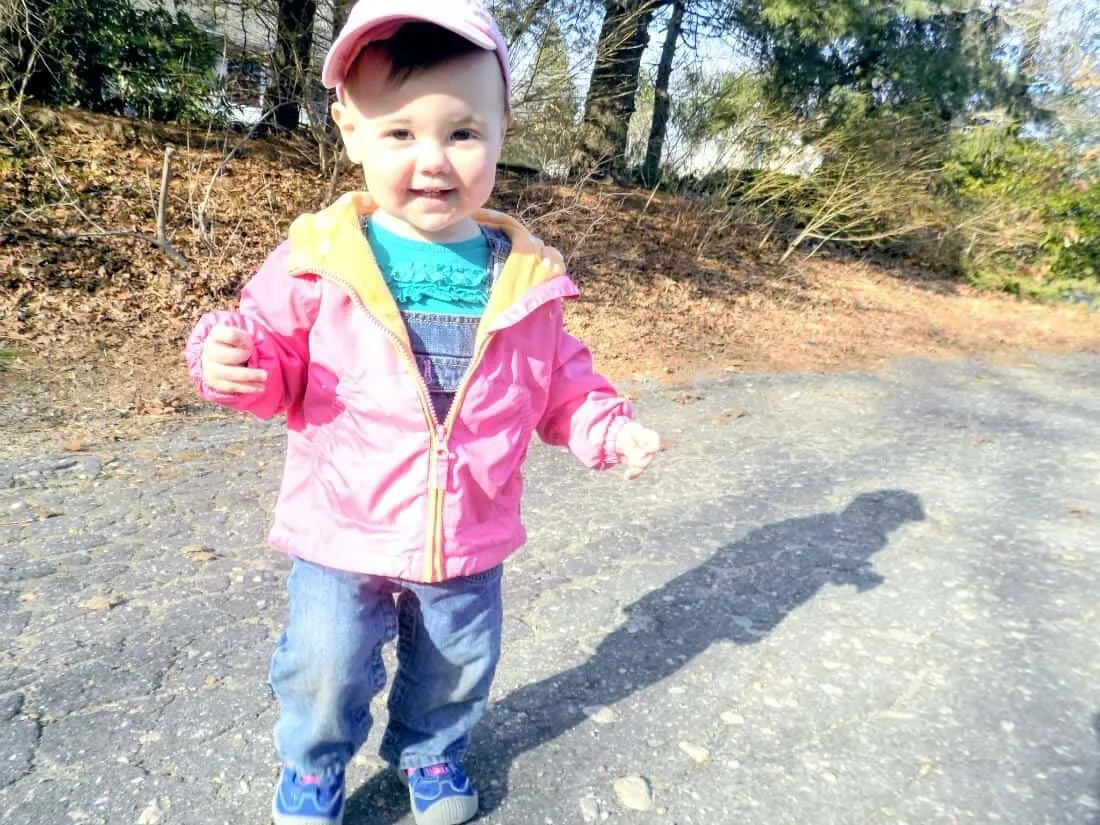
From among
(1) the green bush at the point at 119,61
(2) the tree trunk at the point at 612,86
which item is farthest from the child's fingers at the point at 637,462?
(2) the tree trunk at the point at 612,86

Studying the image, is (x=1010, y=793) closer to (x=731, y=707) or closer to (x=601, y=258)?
(x=731, y=707)

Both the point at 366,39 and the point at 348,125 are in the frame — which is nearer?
the point at 366,39

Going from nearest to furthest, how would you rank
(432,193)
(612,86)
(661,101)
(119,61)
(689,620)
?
1. (432,193)
2. (689,620)
3. (119,61)
4. (612,86)
5. (661,101)

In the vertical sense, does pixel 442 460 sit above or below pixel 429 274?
below

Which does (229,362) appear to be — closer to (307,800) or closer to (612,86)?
(307,800)

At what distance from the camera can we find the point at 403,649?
6.03ft

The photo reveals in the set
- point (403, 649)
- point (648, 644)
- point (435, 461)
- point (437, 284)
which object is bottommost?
point (648, 644)

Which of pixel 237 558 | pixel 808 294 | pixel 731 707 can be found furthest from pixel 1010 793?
pixel 808 294

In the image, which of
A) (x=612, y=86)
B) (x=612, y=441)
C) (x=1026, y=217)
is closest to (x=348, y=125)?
(x=612, y=441)

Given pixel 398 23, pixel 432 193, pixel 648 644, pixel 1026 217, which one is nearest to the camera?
pixel 398 23

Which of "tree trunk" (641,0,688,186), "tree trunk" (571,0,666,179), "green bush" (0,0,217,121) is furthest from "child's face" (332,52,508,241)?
"tree trunk" (641,0,688,186)

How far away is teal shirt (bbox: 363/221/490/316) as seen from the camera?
65.1 inches

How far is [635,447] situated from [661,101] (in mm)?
9612

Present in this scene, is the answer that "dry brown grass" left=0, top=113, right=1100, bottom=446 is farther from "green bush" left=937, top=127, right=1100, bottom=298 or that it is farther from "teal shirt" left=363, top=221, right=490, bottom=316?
"teal shirt" left=363, top=221, right=490, bottom=316
